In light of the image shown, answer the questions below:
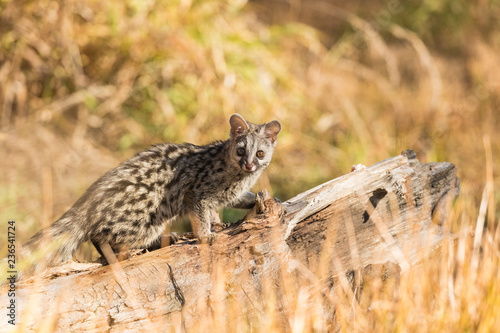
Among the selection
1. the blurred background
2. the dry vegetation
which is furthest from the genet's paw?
the blurred background

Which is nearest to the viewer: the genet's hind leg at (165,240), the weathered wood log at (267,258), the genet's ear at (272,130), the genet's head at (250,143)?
the weathered wood log at (267,258)

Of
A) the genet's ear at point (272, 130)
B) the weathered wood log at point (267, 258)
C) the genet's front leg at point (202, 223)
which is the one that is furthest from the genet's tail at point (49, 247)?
the genet's ear at point (272, 130)

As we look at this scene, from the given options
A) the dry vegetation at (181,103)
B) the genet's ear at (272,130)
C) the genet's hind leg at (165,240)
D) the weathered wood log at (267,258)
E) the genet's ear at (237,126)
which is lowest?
the weathered wood log at (267,258)

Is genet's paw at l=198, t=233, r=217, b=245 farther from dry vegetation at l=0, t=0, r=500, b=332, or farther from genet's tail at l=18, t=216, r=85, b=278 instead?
dry vegetation at l=0, t=0, r=500, b=332

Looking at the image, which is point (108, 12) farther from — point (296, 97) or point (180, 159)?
point (180, 159)

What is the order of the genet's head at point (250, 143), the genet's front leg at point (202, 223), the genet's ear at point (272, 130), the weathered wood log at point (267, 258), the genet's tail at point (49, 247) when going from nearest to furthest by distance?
1. the weathered wood log at point (267, 258)
2. the genet's tail at point (49, 247)
3. the genet's front leg at point (202, 223)
4. the genet's head at point (250, 143)
5. the genet's ear at point (272, 130)

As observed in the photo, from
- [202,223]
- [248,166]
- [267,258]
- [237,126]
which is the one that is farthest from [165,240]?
[237,126]

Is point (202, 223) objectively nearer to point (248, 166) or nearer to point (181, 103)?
point (248, 166)

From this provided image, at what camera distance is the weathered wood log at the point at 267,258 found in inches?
153

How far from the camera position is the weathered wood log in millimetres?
3893

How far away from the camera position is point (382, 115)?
11.8m

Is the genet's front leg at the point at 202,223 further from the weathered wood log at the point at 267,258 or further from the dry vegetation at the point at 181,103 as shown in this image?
the dry vegetation at the point at 181,103

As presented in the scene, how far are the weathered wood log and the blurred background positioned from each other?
236cm

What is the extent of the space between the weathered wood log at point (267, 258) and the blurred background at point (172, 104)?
92.8 inches
